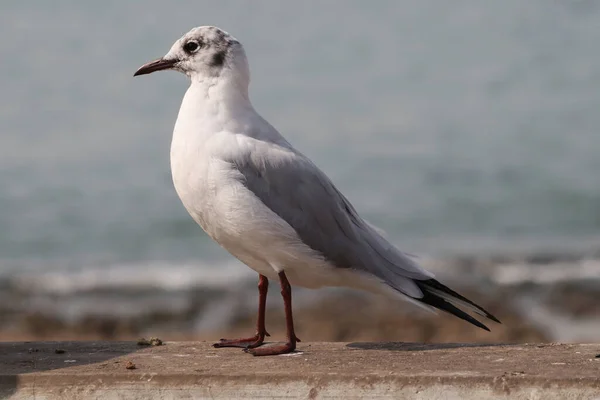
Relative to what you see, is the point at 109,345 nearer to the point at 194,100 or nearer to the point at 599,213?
the point at 194,100

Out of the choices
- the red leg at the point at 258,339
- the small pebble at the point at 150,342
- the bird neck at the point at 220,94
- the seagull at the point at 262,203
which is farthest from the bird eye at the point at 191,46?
the small pebble at the point at 150,342

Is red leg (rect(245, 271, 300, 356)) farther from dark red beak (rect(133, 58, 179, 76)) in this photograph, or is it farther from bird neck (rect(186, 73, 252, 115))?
dark red beak (rect(133, 58, 179, 76))

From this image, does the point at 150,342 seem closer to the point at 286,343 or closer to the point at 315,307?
the point at 286,343

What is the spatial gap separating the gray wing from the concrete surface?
40cm

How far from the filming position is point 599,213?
1667 centimetres

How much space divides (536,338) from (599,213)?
7623mm

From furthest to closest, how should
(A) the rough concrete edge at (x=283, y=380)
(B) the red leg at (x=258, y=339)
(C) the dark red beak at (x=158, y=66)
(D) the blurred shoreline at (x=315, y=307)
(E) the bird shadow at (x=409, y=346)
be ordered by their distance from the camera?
(D) the blurred shoreline at (x=315, y=307), (C) the dark red beak at (x=158, y=66), (B) the red leg at (x=258, y=339), (E) the bird shadow at (x=409, y=346), (A) the rough concrete edge at (x=283, y=380)

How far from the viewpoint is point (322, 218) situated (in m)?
4.86

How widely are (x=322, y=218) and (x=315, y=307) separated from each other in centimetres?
633

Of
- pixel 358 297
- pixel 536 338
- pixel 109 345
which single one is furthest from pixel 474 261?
pixel 109 345

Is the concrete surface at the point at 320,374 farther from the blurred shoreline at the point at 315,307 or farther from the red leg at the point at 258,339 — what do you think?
the blurred shoreline at the point at 315,307

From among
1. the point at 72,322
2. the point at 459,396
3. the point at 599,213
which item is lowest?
the point at 459,396

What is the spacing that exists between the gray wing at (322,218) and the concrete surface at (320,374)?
1.30 feet

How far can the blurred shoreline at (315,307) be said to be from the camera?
1007cm
